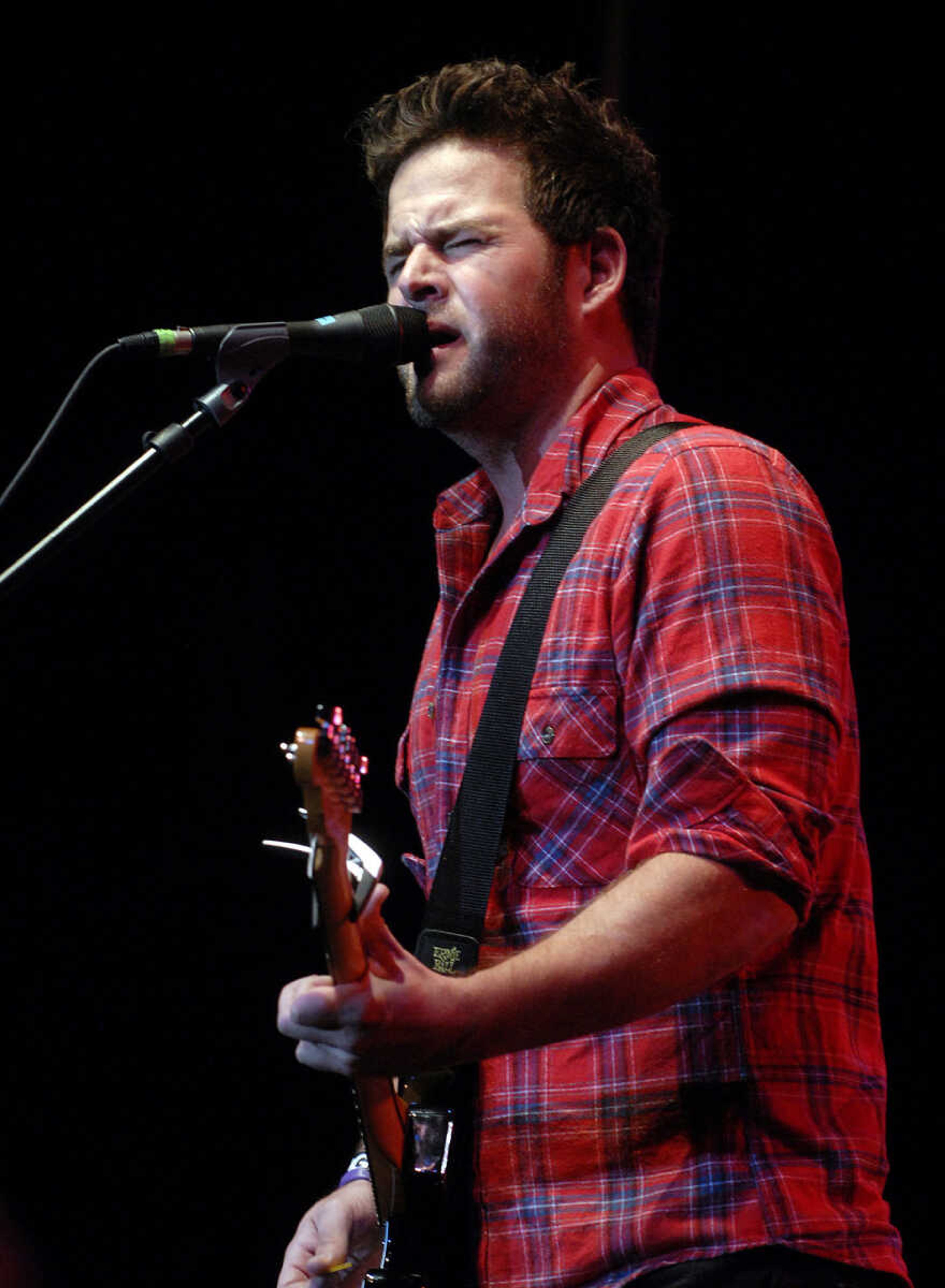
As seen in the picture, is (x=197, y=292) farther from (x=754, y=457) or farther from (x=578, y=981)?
(x=578, y=981)

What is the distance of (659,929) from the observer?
4.38ft

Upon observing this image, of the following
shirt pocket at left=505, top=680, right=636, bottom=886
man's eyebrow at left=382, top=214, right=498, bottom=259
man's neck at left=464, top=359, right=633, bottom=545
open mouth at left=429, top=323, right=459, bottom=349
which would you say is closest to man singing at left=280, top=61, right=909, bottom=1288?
shirt pocket at left=505, top=680, right=636, bottom=886

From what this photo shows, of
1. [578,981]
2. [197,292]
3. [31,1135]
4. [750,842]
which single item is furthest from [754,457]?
[31,1135]

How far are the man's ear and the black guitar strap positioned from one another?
0.48 metres

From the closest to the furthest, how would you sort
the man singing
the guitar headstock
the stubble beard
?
the guitar headstock → the man singing → the stubble beard

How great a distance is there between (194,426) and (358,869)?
2.14ft

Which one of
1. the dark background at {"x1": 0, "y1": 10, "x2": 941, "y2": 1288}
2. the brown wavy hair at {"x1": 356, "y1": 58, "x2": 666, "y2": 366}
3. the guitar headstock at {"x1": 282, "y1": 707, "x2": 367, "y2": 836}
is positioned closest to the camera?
the guitar headstock at {"x1": 282, "y1": 707, "x2": 367, "y2": 836}

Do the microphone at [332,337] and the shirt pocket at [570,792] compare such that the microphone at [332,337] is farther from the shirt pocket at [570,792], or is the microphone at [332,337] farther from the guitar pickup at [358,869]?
the guitar pickup at [358,869]

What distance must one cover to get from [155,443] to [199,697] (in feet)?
5.15

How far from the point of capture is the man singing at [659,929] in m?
1.32

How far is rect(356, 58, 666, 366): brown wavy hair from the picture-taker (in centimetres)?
220

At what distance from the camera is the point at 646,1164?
1.46m

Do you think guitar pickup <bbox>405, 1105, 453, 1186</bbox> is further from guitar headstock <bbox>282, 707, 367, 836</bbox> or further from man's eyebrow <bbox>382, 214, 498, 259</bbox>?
man's eyebrow <bbox>382, 214, 498, 259</bbox>

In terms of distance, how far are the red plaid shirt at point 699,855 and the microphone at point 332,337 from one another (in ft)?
1.26
